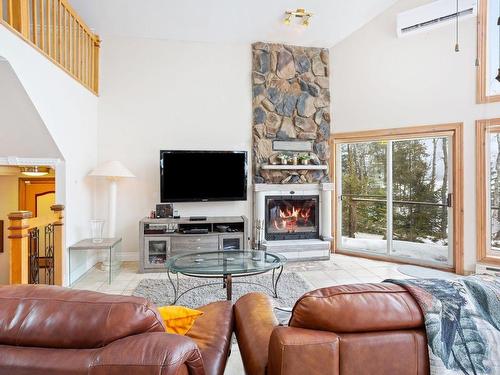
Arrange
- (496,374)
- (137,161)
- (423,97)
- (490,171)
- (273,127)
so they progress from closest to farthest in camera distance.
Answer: (496,374), (490,171), (423,97), (137,161), (273,127)

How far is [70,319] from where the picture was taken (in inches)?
36.0

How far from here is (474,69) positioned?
4.05m

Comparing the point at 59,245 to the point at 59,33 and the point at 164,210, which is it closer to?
the point at 164,210

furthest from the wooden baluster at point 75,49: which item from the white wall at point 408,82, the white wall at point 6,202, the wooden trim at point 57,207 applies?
the white wall at point 408,82

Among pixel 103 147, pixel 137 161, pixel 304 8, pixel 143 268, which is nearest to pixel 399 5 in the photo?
pixel 304 8

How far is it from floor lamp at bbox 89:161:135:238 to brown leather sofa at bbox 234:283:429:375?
146 inches

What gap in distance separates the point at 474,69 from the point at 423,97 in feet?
2.11

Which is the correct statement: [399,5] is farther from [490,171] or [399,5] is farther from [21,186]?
[21,186]

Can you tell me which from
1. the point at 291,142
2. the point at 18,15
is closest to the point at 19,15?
the point at 18,15

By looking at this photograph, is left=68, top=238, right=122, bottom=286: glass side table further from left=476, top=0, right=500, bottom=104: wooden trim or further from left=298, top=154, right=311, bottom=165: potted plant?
left=476, top=0, right=500, bottom=104: wooden trim

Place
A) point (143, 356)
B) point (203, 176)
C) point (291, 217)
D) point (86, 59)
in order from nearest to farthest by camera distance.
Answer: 1. point (143, 356)
2. point (86, 59)
3. point (203, 176)
4. point (291, 217)

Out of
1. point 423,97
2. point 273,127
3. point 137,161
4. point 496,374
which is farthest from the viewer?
point 273,127

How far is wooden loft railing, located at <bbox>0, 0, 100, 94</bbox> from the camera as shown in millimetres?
2678

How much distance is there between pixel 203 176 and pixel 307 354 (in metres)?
3.87
